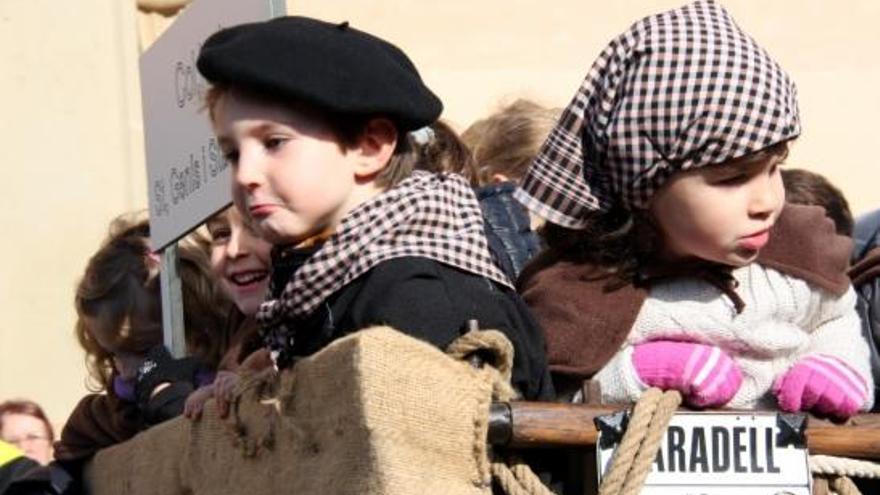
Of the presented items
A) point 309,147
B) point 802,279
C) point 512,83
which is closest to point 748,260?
point 802,279

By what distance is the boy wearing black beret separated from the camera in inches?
112

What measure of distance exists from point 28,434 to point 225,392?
3.34 metres

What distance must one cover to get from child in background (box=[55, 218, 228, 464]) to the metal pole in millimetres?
44

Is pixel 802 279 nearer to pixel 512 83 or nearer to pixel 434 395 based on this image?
pixel 434 395

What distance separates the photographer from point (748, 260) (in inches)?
119

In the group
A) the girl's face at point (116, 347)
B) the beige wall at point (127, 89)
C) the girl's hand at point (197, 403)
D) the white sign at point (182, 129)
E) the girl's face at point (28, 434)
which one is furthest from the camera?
the beige wall at point (127, 89)

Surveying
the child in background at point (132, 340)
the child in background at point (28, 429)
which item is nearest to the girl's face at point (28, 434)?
the child in background at point (28, 429)

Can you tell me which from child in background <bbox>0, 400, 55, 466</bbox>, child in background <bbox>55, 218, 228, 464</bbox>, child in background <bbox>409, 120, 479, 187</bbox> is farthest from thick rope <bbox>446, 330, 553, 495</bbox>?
child in background <bbox>0, 400, 55, 466</bbox>

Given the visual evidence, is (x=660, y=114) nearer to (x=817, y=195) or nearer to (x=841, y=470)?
(x=841, y=470)

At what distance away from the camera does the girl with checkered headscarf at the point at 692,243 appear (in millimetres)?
2967

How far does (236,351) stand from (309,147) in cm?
127

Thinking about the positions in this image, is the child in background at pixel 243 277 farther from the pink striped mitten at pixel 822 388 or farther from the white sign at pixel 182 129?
the pink striped mitten at pixel 822 388

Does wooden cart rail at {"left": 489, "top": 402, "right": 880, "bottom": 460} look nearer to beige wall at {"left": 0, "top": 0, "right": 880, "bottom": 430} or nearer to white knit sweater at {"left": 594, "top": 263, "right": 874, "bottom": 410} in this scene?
white knit sweater at {"left": 594, "top": 263, "right": 874, "bottom": 410}

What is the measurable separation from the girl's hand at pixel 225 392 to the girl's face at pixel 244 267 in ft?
2.98
